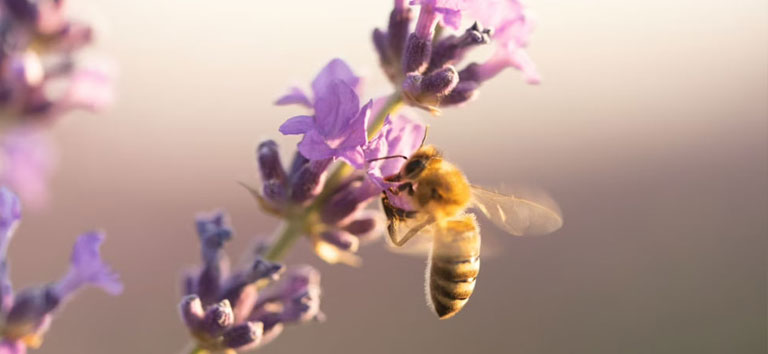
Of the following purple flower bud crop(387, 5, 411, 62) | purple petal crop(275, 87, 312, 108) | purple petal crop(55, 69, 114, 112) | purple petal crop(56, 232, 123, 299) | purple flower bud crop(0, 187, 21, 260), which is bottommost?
purple petal crop(56, 232, 123, 299)

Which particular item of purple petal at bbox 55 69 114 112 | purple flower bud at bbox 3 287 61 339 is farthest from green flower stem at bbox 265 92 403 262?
purple petal at bbox 55 69 114 112

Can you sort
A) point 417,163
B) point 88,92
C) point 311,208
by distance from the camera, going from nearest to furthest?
point 417,163
point 311,208
point 88,92

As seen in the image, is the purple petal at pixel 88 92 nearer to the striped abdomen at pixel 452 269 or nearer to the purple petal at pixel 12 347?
the purple petal at pixel 12 347

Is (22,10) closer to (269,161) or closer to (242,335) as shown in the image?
(269,161)

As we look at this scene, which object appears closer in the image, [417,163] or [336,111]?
[336,111]

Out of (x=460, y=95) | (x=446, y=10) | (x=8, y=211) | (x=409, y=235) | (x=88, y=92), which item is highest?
(x=88, y=92)

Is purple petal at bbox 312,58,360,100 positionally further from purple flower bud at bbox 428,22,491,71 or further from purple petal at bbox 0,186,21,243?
purple petal at bbox 0,186,21,243

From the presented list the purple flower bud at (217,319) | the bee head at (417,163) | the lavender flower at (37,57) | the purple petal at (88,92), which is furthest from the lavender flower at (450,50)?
the purple petal at (88,92)

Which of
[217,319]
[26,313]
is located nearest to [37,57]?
[26,313]
